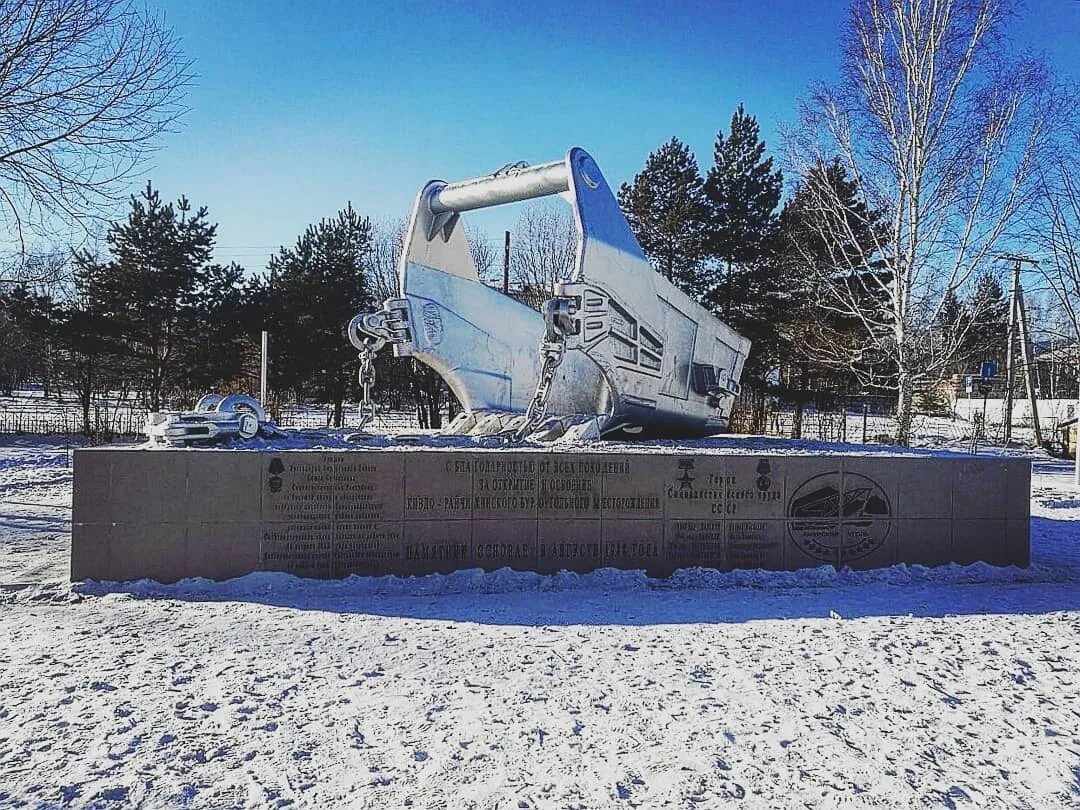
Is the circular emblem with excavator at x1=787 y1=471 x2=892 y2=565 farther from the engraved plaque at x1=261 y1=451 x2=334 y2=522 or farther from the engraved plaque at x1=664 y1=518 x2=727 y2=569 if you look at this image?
the engraved plaque at x1=261 y1=451 x2=334 y2=522

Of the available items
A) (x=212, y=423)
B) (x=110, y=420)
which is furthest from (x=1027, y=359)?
(x=110, y=420)

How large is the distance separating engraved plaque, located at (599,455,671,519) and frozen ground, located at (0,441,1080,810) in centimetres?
57

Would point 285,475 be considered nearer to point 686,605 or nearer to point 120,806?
point 686,605

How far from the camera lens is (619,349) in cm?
1051

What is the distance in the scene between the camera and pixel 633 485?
23.6ft

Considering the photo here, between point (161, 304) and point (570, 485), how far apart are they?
23.5m

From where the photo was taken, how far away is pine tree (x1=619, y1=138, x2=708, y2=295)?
28578mm

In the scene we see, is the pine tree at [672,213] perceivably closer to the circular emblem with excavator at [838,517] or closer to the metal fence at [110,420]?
the metal fence at [110,420]

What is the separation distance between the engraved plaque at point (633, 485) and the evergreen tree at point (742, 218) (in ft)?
72.8

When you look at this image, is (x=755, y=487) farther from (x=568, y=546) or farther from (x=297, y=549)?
(x=297, y=549)

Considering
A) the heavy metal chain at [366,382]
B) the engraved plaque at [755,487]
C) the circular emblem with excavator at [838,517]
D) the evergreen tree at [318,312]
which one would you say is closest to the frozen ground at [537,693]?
the circular emblem with excavator at [838,517]

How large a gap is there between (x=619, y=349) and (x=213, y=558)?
18.4 ft

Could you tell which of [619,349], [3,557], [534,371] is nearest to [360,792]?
[3,557]

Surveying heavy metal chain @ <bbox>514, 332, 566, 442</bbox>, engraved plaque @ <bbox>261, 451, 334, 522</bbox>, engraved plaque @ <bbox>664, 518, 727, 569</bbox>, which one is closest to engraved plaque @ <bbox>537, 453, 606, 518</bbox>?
engraved plaque @ <bbox>664, 518, 727, 569</bbox>
